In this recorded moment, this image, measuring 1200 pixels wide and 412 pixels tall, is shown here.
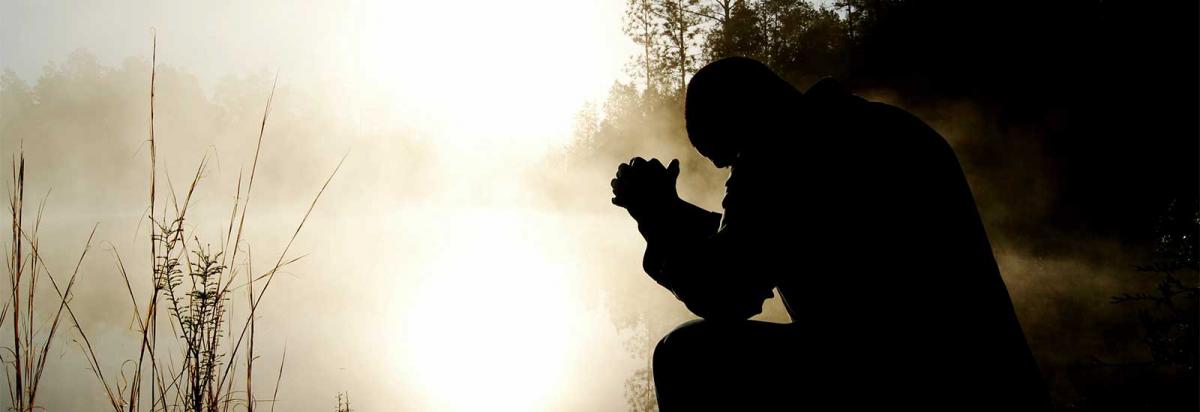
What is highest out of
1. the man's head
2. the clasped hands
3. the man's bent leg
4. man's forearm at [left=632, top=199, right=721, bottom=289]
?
the man's head

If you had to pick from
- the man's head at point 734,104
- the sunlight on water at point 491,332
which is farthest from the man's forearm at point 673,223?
the sunlight on water at point 491,332

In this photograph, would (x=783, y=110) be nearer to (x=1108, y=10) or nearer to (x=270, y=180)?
(x=1108, y=10)

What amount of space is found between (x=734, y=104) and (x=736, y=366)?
481 mm

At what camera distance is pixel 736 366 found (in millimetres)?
918

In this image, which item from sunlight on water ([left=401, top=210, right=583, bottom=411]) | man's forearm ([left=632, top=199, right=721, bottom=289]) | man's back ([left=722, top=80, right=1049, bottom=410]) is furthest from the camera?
sunlight on water ([left=401, top=210, right=583, bottom=411])

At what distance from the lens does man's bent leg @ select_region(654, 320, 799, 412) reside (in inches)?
35.8

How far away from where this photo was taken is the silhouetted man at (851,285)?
2.81ft

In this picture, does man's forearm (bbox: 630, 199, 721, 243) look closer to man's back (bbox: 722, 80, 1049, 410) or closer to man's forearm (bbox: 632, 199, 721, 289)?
man's forearm (bbox: 632, 199, 721, 289)

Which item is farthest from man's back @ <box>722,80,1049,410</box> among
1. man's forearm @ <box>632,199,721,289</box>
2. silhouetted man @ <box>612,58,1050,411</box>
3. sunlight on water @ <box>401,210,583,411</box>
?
sunlight on water @ <box>401,210,583,411</box>

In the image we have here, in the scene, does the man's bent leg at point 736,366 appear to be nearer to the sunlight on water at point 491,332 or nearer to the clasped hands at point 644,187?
the clasped hands at point 644,187

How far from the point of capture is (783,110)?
104 centimetres

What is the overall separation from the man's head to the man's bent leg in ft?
1.18

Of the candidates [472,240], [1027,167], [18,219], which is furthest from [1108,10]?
[472,240]

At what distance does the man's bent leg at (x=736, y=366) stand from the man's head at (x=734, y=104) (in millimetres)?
361
